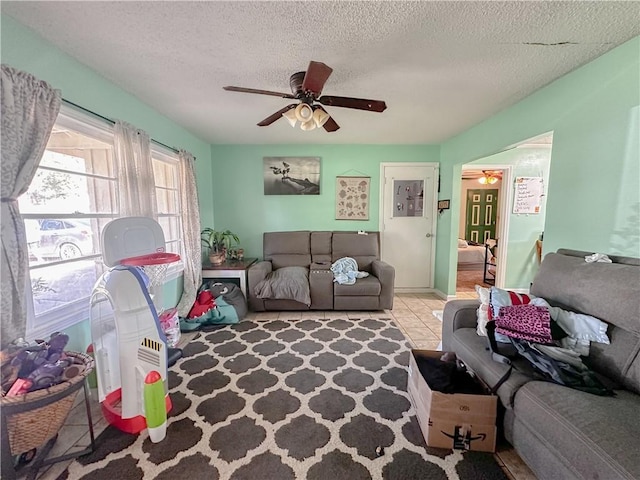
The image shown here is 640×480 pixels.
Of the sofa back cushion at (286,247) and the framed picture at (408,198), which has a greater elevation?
the framed picture at (408,198)

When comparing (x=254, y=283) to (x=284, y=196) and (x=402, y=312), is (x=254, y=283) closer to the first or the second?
(x=284, y=196)

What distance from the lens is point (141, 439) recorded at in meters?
1.48

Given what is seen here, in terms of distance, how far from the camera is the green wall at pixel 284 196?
4016mm

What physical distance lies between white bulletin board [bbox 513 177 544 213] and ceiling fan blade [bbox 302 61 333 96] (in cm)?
383

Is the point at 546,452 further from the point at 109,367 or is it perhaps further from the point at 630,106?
the point at 109,367

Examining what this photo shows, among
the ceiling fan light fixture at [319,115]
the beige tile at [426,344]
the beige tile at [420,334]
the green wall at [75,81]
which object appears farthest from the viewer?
the beige tile at [420,334]

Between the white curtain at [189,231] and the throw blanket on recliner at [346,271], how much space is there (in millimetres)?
1765

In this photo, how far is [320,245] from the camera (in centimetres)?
401

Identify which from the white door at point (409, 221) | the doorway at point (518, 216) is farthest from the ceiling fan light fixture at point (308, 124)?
the doorway at point (518, 216)

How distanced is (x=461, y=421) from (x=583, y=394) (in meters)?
0.55

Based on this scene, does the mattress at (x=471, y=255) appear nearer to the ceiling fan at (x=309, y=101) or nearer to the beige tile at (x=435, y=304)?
the beige tile at (x=435, y=304)

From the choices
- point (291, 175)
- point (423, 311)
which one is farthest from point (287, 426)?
point (291, 175)

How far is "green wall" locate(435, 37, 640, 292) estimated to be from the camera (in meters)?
1.57

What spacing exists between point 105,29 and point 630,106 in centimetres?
312
